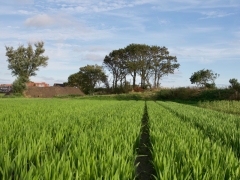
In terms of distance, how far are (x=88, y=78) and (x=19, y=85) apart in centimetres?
1690

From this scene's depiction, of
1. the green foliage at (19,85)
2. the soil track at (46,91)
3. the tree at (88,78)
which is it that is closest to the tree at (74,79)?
the tree at (88,78)

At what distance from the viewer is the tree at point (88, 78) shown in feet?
165

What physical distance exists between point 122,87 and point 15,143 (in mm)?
38078

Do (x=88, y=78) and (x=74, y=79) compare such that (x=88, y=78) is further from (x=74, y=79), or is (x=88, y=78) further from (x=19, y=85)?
(x=19, y=85)

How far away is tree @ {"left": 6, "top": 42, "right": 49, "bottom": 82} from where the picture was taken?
43250 mm

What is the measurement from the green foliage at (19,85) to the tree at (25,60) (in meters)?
4.63

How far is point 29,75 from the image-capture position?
44188mm

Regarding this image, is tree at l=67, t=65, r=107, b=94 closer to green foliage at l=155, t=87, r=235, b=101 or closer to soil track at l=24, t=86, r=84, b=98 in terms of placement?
soil track at l=24, t=86, r=84, b=98

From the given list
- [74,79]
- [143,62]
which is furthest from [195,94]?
[74,79]

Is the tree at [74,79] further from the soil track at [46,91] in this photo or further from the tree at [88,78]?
the soil track at [46,91]

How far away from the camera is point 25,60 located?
143 ft

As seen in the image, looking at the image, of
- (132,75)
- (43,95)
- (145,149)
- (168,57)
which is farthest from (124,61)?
(145,149)

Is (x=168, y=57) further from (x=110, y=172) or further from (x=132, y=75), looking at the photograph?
(x=110, y=172)

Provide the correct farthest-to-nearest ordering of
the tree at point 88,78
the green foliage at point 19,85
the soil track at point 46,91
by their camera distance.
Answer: the tree at point 88,78 < the soil track at point 46,91 < the green foliage at point 19,85
